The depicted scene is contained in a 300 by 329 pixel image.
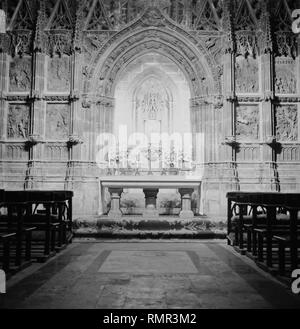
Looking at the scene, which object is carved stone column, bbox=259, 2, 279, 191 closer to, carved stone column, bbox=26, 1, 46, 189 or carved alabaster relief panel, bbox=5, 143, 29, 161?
carved stone column, bbox=26, 1, 46, 189

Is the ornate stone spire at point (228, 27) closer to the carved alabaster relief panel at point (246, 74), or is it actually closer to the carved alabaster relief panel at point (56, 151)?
the carved alabaster relief panel at point (246, 74)

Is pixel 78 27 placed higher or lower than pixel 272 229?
higher

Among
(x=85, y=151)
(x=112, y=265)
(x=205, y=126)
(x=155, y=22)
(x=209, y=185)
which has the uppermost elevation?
(x=155, y=22)

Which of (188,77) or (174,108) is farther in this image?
(174,108)

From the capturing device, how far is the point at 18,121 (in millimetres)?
14148

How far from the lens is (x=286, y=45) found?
A: 14.1m

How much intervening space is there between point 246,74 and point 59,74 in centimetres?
692

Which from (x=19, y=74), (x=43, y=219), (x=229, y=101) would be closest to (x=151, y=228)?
(x=43, y=219)

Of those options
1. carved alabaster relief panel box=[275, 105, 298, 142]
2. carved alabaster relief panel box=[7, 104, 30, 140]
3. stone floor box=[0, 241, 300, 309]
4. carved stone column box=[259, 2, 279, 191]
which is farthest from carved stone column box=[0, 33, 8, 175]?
carved alabaster relief panel box=[275, 105, 298, 142]

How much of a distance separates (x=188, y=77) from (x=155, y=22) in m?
2.39

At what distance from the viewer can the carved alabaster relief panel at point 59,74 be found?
1417 cm

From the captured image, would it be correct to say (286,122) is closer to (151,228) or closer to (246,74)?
(246,74)

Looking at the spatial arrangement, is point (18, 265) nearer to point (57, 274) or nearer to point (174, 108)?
point (57, 274)
